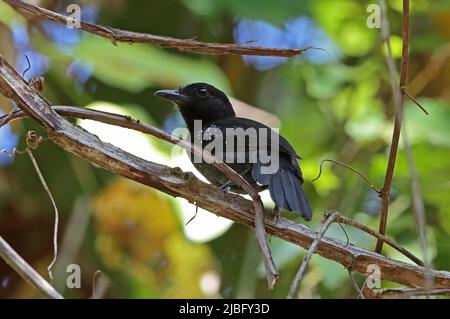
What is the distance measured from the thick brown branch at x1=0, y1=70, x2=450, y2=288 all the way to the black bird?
255mm

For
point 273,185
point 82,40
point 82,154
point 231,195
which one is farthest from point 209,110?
point 82,154

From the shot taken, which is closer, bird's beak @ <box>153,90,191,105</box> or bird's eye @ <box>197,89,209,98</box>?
bird's beak @ <box>153,90,191,105</box>

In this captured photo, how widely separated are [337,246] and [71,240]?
8.87 feet

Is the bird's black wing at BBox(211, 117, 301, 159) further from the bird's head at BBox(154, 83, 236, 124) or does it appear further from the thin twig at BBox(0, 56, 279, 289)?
the thin twig at BBox(0, 56, 279, 289)

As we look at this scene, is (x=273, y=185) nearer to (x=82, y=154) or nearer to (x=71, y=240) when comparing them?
(x=82, y=154)

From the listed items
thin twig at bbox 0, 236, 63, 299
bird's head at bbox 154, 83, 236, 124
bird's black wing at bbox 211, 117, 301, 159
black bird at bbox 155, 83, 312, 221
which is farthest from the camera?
bird's head at bbox 154, 83, 236, 124

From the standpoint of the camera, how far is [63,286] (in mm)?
4797

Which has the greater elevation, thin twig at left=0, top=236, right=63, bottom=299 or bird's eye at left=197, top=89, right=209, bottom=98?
bird's eye at left=197, top=89, right=209, bottom=98

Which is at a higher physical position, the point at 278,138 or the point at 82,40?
the point at 82,40

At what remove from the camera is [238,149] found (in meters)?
3.52

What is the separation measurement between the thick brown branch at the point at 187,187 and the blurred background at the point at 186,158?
1.27 metres

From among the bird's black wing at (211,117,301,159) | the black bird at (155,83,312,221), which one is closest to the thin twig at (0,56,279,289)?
the black bird at (155,83,312,221)

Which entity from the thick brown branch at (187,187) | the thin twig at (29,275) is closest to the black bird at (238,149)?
the thick brown branch at (187,187)

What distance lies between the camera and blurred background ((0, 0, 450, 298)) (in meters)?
4.23
